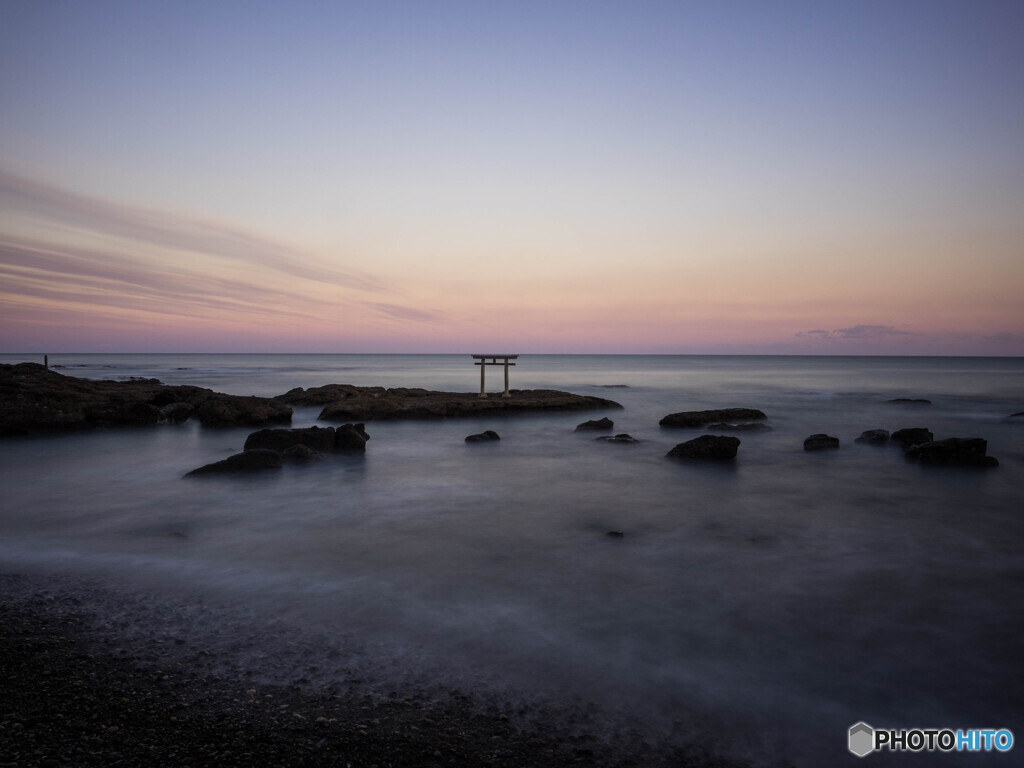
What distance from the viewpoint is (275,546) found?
9055 millimetres

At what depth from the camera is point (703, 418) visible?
2480cm

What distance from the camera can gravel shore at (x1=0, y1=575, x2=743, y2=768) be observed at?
3.73 m

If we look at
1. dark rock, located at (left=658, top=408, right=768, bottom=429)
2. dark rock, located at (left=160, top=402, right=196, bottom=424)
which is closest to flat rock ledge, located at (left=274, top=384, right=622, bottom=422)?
dark rock, located at (left=160, top=402, right=196, bottom=424)

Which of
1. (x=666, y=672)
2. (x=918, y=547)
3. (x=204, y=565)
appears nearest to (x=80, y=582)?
(x=204, y=565)

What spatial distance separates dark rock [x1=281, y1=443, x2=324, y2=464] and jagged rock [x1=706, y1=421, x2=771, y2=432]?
51.6ft

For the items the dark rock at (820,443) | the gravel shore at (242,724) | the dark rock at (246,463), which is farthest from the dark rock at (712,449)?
the gravel shore at (242,724)

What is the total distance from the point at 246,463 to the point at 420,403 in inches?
533

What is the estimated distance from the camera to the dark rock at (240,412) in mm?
23281

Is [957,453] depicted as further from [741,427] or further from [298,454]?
[298,454]

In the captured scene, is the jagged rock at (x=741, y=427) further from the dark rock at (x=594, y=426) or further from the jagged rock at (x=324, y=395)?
the jagged rock at (x=324, y=395)

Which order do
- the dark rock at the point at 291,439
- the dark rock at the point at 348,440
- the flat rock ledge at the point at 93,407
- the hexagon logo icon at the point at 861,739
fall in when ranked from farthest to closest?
the flat rock ledge at the point at 93,407
the dark rock at the point at 348,440
the dark rock at the point at 291,439
the hexagon logo icon at the point at 861,739

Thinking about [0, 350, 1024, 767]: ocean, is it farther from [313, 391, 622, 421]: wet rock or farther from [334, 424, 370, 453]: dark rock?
[313, 391, 622, 421]: wet rock

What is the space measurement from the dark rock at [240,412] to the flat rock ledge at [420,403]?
177 centimetres

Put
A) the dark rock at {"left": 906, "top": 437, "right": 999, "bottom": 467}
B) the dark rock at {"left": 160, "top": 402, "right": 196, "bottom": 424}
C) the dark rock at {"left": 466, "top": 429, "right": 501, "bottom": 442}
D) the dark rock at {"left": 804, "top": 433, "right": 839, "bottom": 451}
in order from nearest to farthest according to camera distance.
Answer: the dark rock at {"left": 906, "top": 437, "right": 999, "bottom": 467}, the dark rock at {"left": 804, "top": 433, "right": 839, "bottom": 451}, the dark rock at {"left": 466, "top": 429, "right": 501, "bottom": 442}, the dark rock at {"left": 160, "top": 402, "right": 196, "bottom": 424}
